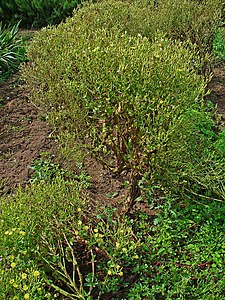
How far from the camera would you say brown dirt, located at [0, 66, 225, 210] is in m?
3.71

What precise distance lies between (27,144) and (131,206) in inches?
59.8

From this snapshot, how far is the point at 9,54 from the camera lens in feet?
19.1

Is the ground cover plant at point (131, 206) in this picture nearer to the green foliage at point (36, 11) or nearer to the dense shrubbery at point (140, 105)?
the dense shrubbery at point (140, 105)

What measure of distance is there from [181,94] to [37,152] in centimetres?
186

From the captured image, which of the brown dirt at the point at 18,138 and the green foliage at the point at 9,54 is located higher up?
the green foliage at the point at 9,54

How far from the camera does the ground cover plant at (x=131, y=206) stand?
2.58 metres

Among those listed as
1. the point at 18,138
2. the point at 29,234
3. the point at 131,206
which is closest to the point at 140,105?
the point at 131,206

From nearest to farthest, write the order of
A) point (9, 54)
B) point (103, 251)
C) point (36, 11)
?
point (103, 251) < point (9, 54) < point (36, 11)

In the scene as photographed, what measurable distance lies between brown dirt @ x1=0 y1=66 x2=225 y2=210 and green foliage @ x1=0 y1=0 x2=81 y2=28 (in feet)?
7.78

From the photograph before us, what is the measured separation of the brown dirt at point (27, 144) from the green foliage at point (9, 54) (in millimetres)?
261

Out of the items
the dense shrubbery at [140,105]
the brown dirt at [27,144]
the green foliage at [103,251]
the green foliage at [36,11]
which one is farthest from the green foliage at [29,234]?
the green foliage at [36,11]

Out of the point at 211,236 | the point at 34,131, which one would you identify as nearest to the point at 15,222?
the point at 211,236

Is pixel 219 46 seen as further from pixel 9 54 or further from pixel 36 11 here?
pixel 36 11

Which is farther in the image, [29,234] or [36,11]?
[36,11]
